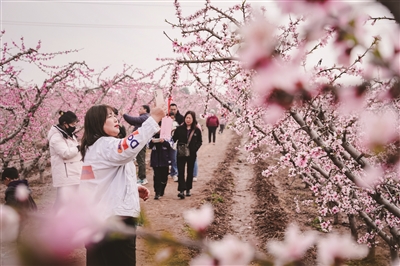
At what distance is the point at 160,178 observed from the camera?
729 centimetres

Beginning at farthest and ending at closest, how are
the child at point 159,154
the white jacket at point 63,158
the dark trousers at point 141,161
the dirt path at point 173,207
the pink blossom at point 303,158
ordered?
the dark trousers at point 141,161, the child at point 159,154, the dirt path at point 173,207, the white jacket at point 63,158, the pink blossom at point 303,158

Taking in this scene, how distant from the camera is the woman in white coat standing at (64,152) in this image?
4.69 metres

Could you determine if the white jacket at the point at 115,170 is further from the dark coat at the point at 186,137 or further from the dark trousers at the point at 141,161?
the dark trousers at the point at 141,161

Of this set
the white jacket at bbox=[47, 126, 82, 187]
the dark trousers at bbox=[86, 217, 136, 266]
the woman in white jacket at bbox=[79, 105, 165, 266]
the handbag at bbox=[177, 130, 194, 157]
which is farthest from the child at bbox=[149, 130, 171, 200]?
the dark trousers at bbox=[86, 217, 136, 266]

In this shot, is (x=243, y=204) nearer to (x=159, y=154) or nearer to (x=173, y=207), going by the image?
(x=173, y=207)

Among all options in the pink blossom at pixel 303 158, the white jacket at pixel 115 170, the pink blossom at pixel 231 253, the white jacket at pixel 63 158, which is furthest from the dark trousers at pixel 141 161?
the pink blossom at pixel 231 253

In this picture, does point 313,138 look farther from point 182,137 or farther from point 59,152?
point 182,137

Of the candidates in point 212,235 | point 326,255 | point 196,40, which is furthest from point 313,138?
point 212,235

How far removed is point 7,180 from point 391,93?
4.81 metres

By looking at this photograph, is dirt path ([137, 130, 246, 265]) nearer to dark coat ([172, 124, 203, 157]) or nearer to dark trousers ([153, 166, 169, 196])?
dark trousers ([153, 166, 169, 196])

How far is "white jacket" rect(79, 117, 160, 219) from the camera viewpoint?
239 centimetres

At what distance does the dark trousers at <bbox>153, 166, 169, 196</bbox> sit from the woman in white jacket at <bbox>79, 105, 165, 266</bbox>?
445cm

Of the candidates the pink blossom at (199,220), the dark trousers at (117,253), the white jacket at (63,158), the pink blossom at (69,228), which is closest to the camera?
the pink blossom at (69,228)

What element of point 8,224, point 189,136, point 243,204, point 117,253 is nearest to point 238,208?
point 243,204
